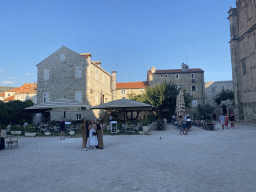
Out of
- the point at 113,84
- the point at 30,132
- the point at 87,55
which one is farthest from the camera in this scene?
the point at 113,84

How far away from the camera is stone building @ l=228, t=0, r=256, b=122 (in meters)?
20.4

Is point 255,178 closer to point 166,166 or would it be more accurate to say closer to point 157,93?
point 166,166

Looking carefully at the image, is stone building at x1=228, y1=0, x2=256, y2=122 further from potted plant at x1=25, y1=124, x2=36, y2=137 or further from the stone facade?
potted plant at x1=25, y1=124, x2=36, y2=137

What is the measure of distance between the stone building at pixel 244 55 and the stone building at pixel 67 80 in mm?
18642

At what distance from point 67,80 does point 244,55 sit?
72.8 ft

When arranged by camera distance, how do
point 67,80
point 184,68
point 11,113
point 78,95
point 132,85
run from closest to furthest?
point 11,113 → point 78,95 → point 67,80 → point 184,68 → point 132,85

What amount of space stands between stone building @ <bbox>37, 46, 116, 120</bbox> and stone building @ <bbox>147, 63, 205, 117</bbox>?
16.7 m

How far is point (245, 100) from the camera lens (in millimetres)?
22297

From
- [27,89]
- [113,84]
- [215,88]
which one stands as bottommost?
[215,88]

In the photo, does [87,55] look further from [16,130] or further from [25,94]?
[25,94]

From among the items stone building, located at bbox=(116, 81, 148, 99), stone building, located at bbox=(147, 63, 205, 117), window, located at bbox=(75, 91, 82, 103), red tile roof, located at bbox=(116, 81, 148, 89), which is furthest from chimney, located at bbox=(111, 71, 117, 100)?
window, located at bbox=(75, 91, 82, 103)

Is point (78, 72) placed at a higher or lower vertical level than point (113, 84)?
higher

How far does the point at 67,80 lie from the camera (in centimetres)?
2352

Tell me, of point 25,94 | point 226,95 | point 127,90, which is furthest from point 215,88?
point 25,94
